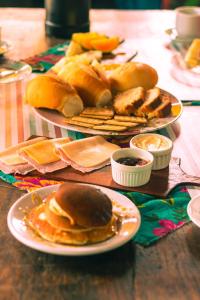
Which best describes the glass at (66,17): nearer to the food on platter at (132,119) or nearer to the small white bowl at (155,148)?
the food on platter at (132,119)

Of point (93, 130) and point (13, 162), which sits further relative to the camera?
point (93, 130)

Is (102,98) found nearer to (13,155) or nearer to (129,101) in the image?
(129,101)

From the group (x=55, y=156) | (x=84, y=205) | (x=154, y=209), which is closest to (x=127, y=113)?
(x=55, y=156)

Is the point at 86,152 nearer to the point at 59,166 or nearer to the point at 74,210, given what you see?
the point at 59,166

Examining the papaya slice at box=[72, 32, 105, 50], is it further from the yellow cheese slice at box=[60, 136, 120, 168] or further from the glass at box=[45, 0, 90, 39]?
the yellow cheese slice at box=[60, 136, 120, 168]

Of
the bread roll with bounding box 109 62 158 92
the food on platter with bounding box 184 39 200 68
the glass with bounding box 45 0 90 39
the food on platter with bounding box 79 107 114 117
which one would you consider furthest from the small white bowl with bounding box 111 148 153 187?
the glass with bounding box 45 0 90 39

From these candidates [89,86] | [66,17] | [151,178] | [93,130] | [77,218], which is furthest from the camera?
[66,17]

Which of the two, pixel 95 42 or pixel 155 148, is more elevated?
pixel 155 148
